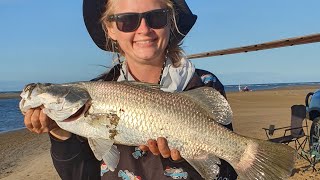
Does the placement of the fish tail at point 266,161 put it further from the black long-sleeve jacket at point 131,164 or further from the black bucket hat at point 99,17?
the black bucket hat at point 99,17

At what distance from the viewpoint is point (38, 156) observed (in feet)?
58.3

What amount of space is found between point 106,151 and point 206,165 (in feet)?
2.91

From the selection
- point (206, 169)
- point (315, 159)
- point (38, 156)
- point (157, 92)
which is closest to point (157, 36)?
point (157, 92)

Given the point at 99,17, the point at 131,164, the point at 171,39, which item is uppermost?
the point at 99,17

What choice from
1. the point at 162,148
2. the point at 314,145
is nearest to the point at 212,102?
the point at 162,148

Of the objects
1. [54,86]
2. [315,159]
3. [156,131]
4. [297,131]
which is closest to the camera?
[156,131]

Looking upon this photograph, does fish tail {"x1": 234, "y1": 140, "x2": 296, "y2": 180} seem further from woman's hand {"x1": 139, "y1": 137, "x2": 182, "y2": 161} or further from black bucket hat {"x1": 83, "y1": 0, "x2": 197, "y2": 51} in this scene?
black bucket hat {"x1": 83, "y1": 0, "x2": 197, "y2": 51}

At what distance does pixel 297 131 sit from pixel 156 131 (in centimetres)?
935

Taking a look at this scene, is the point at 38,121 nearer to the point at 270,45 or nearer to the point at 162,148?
the point at 162,148

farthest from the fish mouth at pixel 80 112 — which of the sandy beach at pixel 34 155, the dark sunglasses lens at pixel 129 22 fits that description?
the sandy beach at pixel 34 155

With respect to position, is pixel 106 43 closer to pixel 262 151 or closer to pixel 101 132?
pixel 101 132

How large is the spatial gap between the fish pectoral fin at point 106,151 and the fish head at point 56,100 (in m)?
0.30

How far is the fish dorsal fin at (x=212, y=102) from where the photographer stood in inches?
163

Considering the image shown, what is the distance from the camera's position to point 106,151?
4.11 m
